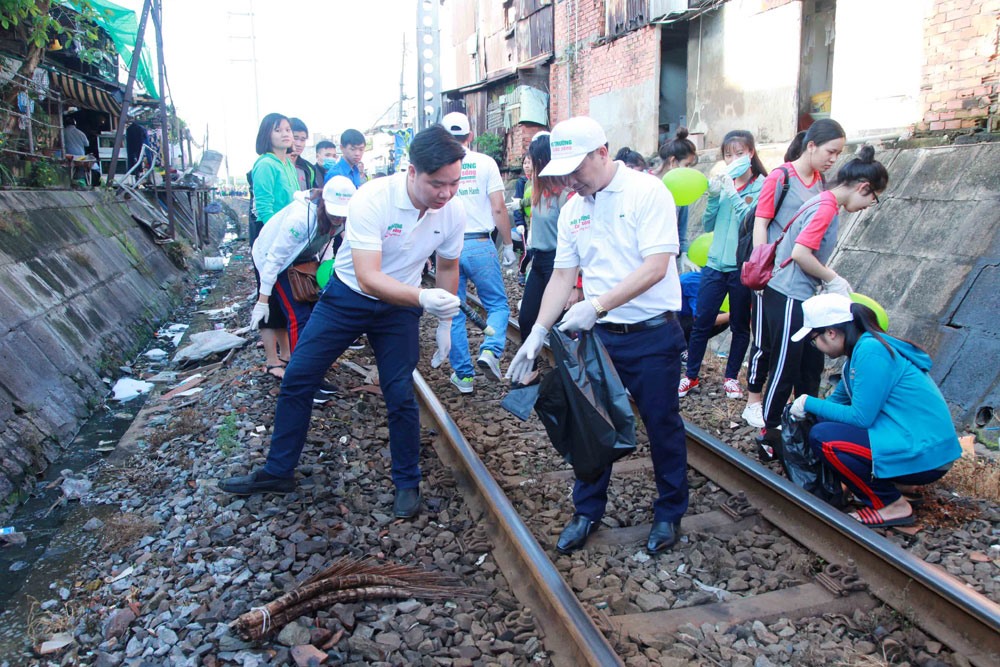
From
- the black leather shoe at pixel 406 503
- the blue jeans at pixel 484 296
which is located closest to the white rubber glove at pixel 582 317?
the black leather shoe at pixel 406 503

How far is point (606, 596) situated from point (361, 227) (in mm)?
2079

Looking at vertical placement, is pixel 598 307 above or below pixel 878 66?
below

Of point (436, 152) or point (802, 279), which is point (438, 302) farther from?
point (802, 279)

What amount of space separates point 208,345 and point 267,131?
2.76 m

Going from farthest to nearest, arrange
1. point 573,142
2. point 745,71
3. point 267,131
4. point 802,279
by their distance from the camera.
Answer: point 745,71 → point 267,131 → point 802,279 → point 573,142

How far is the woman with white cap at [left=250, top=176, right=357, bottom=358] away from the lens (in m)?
5.17

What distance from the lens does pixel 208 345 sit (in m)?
8.02

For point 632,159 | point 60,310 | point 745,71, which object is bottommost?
point 60,310

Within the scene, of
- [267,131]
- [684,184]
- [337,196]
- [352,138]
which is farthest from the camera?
[352,138]

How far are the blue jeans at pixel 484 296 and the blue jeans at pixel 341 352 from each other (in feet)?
6.20

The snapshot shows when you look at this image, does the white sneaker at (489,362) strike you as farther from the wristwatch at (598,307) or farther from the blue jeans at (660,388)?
the wristwatch at (598,307)

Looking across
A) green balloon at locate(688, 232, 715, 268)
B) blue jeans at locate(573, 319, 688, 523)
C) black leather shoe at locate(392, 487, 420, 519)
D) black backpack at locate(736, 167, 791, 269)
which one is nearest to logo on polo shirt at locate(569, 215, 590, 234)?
blue jeans at locate(573, 319, 688, 523)

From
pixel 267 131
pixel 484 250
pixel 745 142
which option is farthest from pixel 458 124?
pixel 745 142

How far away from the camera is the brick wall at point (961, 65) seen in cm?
693
